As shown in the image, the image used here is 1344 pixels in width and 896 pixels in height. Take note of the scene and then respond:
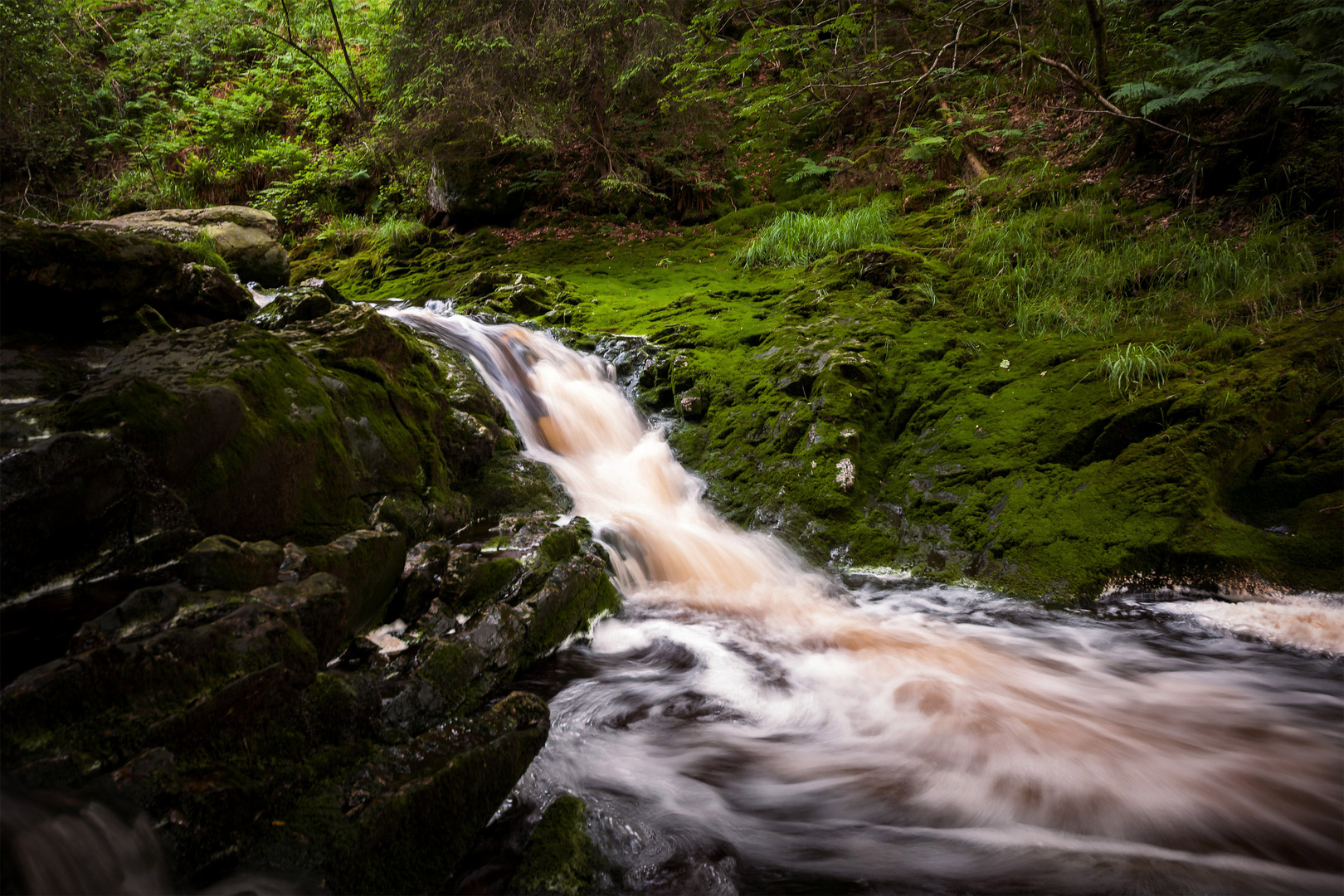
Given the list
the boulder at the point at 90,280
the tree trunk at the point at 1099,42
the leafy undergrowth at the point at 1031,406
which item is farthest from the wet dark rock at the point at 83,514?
the tree trunk at the point at 1099,42

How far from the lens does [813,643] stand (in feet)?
13.2

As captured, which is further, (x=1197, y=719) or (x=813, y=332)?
(x=813, y=332)

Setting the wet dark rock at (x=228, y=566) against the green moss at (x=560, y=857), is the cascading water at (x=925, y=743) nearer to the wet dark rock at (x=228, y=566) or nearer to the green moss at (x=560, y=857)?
the green moss at (x=560, y=857)

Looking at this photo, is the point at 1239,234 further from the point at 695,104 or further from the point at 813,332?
the point at 695,104

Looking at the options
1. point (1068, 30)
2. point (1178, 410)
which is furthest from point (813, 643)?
point (1068, 30)

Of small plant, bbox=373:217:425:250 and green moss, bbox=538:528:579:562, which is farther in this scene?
small plant, bbox=373:217:425:250

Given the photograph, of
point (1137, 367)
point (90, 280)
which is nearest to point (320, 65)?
point (90, 280)

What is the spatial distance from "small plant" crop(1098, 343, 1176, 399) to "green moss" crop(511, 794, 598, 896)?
4708mm

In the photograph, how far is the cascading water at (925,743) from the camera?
2238mm

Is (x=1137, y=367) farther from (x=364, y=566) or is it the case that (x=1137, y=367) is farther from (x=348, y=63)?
(x=348, y=63)

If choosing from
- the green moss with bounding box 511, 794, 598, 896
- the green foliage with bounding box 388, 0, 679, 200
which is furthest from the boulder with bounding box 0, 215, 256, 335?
the green foliage with bounding box 388, 0, 679, 200

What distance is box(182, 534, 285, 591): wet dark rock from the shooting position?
2428 mm

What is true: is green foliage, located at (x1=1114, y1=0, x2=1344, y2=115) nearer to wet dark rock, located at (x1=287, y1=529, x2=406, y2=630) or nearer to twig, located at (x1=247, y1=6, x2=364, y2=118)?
wet dark rock, located at (x1=287, y1=529, x2=406, y2=630)

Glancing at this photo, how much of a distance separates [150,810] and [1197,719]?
4.11 m
